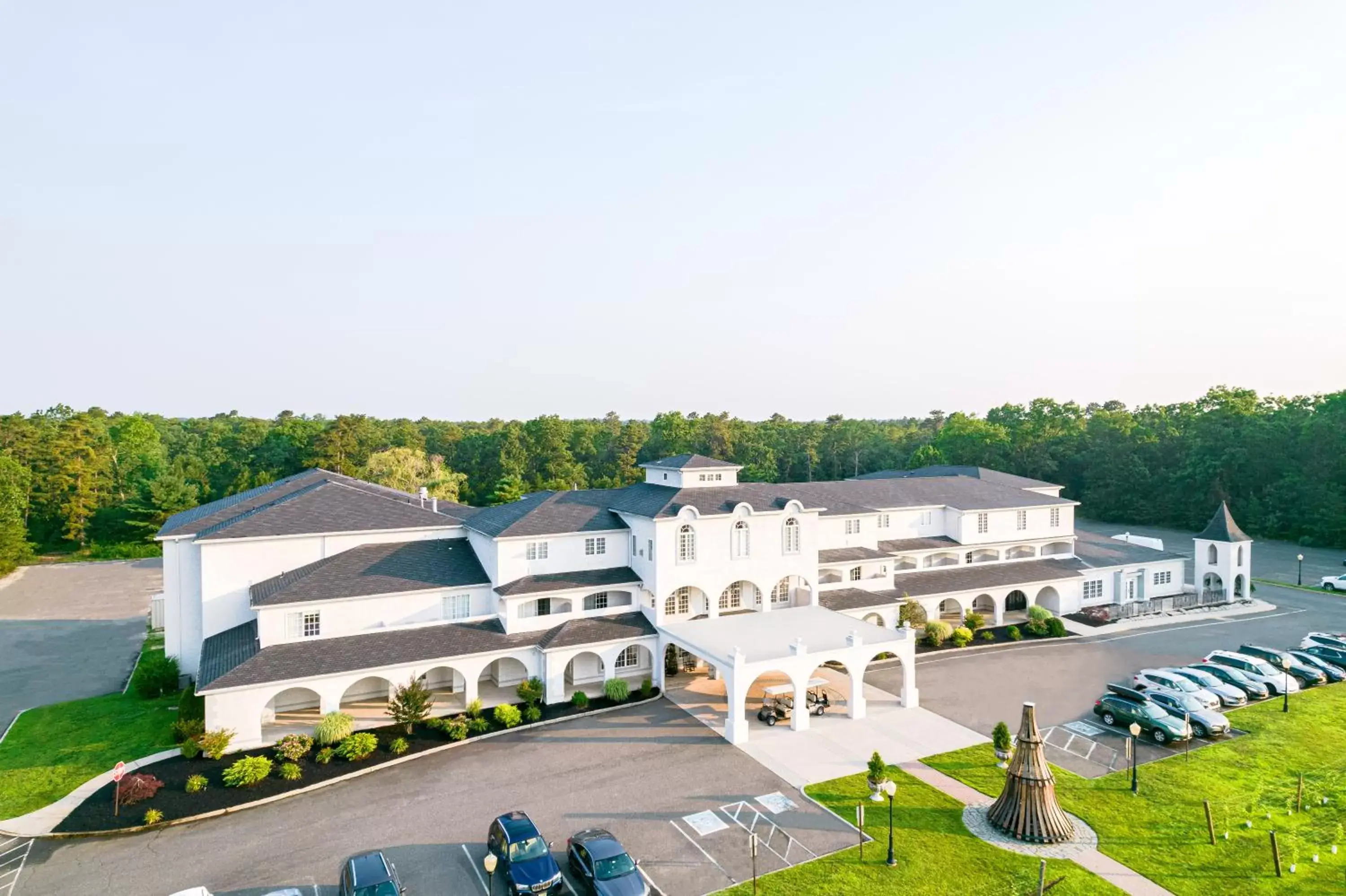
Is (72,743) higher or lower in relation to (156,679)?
lower

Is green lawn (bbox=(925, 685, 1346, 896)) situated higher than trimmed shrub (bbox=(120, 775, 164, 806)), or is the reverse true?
trimmed shrub (bbox=(120, 775, 164, 806))

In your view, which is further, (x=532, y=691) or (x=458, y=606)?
(x=458, y=606)

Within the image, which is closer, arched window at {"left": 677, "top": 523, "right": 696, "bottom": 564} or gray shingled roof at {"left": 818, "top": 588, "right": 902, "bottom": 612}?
arched window at {"left": 677, "top": 523, "right": 696, "bottom": 564}

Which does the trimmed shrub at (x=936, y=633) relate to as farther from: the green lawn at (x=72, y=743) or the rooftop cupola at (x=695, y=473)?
the green lawn at (x=72, y=743)

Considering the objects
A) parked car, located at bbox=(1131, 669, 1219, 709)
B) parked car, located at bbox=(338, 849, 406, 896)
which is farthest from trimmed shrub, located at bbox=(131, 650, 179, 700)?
parked car, located at bbox=(1131, 669, 1219, 709)

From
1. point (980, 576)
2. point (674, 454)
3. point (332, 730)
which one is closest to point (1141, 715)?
point (980, 576)

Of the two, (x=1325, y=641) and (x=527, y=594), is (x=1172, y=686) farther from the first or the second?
(x=527, y=594)

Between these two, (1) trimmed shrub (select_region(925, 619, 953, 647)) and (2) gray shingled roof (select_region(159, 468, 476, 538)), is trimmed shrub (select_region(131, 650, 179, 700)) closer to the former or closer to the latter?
(2) gray shingled roof (select_region(159, 468, 476, 538))
